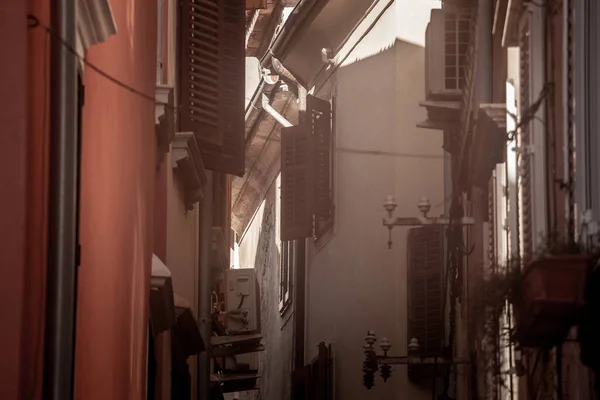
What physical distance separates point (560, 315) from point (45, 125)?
285cm

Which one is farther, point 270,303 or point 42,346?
point 270,303

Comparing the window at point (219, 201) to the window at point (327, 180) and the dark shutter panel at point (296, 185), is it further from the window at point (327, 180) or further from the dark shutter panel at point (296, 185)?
the window at point (327, 180)

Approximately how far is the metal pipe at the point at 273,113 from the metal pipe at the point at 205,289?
8404 mm

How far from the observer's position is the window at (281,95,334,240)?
82.2 ft

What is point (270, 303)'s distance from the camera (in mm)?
33875

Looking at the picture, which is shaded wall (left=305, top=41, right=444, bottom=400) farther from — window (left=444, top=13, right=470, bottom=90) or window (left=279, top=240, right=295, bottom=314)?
window (left=279, top=240, right=295, bottom=314)

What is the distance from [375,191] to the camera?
23.3 meters

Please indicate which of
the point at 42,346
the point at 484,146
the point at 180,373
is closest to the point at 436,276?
the point at 180,373

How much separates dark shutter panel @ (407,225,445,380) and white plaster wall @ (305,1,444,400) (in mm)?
373

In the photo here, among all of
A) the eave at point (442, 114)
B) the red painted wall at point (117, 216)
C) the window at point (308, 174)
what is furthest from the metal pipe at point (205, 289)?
the red painted wall at point (117, 216)

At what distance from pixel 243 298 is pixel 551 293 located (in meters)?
17.9

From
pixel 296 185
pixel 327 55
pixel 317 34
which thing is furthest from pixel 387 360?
pixel 317 34

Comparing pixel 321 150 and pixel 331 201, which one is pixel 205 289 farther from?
pixel 321 150

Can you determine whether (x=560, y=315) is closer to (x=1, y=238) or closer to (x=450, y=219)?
(x=1, y=238)
